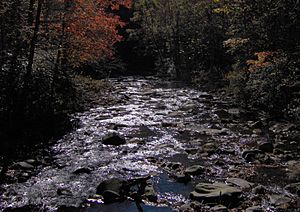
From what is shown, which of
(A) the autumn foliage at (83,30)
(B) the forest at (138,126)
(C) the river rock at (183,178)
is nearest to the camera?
(B) the forest at (138,126)

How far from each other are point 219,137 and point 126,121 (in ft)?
16.8

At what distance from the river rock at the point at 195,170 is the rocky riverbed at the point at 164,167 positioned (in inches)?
1.3

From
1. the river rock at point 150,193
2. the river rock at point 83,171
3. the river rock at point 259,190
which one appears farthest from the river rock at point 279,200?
the river rock at point 83,171

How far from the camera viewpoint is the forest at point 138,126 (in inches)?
390

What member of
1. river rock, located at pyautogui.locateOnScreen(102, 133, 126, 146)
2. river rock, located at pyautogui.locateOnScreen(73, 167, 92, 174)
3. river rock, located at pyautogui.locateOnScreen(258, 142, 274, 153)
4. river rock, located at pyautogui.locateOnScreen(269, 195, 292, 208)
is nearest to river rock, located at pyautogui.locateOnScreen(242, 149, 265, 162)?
river rock, located at pyautogui.locateOnScreen(258, 142, 274, 153)

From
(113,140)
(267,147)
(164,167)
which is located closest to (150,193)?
(164,167)

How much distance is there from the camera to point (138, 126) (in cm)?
1773

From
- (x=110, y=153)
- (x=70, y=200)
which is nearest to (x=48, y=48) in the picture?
(x=110, y=153)

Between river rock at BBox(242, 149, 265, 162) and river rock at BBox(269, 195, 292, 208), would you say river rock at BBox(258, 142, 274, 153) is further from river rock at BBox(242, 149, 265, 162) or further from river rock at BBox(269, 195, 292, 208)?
river rock at BBox(269, 195, 292, 208)

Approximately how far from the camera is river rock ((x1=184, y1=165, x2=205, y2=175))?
1148cm

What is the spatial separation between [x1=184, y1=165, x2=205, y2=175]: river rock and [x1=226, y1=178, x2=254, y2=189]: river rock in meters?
1.06

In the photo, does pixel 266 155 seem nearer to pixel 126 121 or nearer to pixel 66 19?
pixel 126 121

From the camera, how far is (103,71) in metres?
36.3

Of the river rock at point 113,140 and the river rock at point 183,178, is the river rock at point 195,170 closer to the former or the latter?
the river rock at point 183,178
